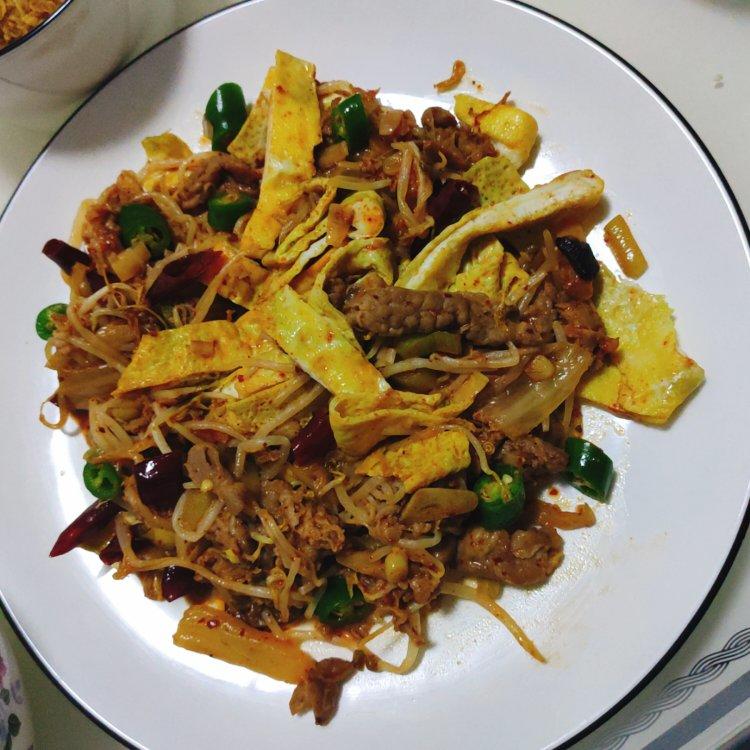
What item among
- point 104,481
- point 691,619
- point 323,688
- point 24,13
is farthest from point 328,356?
point 24,13

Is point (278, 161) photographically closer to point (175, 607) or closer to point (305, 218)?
point (305, 218)

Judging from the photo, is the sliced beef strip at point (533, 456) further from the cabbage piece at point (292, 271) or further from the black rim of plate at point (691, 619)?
the cabbage piece at point (292, 271)

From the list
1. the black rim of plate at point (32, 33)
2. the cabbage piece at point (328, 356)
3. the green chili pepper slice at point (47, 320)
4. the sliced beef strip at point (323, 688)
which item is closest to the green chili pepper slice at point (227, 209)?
the cabbage piece at point (328, 356)

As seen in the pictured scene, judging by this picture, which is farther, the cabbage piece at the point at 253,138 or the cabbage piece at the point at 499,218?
the cabbage piece at the point at 253,138

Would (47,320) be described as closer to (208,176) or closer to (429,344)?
(208,176)

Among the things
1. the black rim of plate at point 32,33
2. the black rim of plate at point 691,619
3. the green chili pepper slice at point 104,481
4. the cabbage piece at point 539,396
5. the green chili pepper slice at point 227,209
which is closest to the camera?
the black rim of plate at point 691,619
